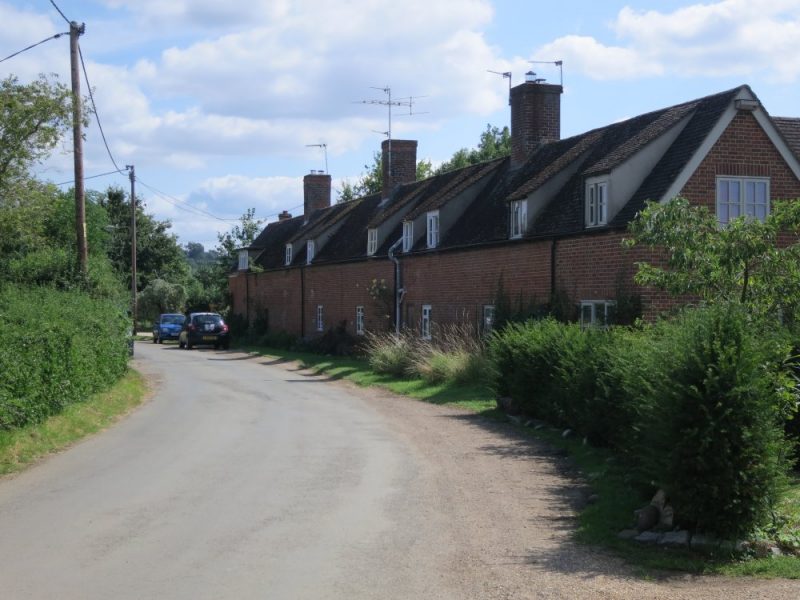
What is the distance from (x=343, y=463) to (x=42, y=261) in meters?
17.2

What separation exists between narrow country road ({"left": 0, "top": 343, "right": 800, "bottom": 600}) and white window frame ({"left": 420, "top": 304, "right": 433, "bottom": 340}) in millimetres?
14525

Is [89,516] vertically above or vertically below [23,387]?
below

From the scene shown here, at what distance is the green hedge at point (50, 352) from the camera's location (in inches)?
512

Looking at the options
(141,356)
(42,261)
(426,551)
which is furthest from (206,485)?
(141,356)

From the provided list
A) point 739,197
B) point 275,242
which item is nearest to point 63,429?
point 739,197

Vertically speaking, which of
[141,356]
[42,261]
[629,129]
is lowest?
[141,356]

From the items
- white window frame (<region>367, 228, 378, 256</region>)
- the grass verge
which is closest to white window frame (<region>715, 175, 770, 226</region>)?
the grass verge

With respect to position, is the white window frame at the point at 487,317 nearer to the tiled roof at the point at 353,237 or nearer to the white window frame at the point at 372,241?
the white window frame at the point at 372,241

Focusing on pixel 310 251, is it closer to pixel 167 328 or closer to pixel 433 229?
pixel 167 328

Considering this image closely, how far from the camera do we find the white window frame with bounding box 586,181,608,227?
2223cm

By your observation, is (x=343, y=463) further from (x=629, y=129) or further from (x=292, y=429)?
(x=629, y=129)

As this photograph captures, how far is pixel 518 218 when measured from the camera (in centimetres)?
2636

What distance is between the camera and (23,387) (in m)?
13.4

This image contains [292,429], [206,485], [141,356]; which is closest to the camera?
[206,485]
